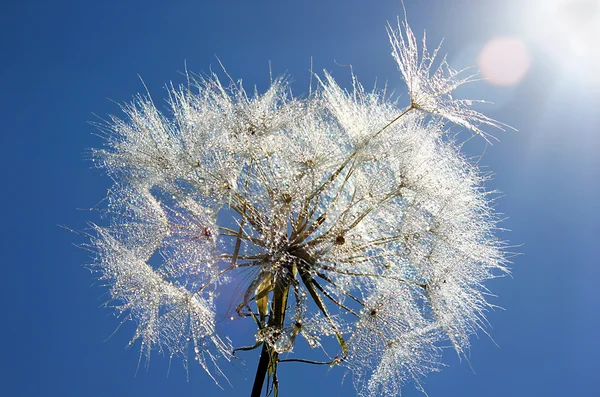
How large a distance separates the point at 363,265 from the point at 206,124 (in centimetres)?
217

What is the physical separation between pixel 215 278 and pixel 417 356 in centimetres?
220

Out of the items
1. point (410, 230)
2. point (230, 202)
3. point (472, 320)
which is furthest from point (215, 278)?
point (472, 320)

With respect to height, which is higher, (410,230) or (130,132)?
(130,132)

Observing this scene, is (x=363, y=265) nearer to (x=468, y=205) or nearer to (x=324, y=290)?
(x=324, y=290)

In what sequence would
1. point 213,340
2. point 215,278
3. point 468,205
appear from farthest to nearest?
point 468,205
point 213,340
point 215,278

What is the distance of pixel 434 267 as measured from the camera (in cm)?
577

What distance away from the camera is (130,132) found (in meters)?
6.34

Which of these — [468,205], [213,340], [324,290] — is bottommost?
[213,340]

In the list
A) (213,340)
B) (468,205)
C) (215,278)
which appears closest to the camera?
(215,278)

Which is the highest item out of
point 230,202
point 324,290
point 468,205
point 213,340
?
point 468,205

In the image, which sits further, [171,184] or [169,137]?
[169,137]

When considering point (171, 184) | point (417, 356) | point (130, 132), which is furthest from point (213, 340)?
point (130, 132)

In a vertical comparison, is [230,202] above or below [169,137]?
below

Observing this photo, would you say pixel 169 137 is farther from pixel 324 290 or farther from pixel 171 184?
pixel 324 290
